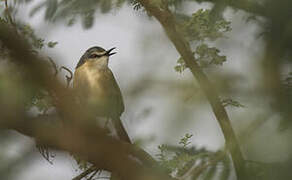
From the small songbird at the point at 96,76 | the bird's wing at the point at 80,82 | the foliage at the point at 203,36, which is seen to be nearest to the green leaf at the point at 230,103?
the foliage at the point at 203,36

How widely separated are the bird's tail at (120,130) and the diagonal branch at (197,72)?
796 millimetres

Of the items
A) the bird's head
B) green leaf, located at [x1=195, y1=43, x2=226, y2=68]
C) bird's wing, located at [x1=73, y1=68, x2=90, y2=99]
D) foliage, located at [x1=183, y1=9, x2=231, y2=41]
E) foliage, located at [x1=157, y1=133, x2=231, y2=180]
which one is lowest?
foliage, located at [x1=157, y1=133, x2=231, y2=180]

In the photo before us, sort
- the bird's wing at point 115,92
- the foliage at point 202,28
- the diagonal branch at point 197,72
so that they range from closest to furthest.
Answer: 1. the diagonal branch at point 197,72
2. the foliage at point 202,28
3. the bird's wing at point 115,92

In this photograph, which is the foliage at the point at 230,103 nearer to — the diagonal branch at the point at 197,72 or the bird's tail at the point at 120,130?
the diagonal branch at the point at 197,72

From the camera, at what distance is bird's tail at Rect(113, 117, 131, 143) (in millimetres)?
3064

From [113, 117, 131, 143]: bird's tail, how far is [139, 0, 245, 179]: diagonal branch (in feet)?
2.61

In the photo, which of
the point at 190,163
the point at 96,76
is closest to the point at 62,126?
the point at 190,163

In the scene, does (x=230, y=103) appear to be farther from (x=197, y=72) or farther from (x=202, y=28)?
(x=202, y=28)

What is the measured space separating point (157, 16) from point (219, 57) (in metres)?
0.51

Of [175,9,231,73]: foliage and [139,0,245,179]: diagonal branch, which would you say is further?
[175,9,231,73]: foliage

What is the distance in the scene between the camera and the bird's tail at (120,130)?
3.06 meters

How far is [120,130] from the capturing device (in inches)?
130

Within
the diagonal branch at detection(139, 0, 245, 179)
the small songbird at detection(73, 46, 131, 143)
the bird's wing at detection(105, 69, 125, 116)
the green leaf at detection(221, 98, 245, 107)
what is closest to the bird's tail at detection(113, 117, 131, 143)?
the bird's wing at detection(105, 69, 125, 116)

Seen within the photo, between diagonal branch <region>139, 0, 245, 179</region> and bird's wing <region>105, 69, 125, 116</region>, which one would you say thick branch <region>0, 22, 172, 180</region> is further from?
→ bird's wing <region>105, 69, 125, 116</region>
